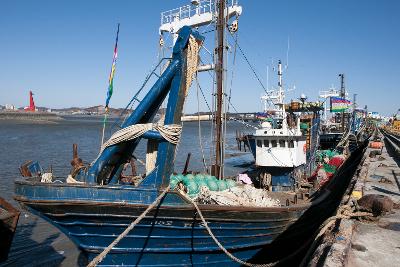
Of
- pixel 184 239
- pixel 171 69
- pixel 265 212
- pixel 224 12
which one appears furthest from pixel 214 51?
pixel 184 239

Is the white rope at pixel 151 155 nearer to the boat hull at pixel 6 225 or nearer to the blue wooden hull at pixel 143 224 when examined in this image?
the blue wooden hull at pixel 143 224

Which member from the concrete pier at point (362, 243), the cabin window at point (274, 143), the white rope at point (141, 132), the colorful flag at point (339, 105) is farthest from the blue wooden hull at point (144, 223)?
the colorful flag at point (339, 105)

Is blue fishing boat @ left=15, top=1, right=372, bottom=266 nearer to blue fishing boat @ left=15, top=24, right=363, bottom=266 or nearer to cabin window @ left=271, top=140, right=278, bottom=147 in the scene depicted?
blue fishing boat @ left=15, top=24, right=363, bottom=266

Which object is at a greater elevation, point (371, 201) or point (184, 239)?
point (371, 201)

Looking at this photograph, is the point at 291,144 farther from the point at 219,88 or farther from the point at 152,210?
the point at 152,210

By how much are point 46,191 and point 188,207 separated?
285 centimetres

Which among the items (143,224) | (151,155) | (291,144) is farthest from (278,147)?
(143,224)

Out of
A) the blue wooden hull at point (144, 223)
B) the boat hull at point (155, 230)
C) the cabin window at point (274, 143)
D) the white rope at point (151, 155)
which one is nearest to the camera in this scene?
the blue wooden hull at point (144, 223)

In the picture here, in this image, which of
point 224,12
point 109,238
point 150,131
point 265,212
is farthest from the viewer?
point 224,12

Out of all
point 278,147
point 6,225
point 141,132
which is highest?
point 141,132

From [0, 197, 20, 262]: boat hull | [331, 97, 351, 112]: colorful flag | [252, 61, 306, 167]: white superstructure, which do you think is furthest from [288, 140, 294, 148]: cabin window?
[331, 97, 351, 112]: colorful flag

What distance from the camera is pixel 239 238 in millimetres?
8461

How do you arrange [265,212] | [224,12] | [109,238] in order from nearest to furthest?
[109,238] < [265,212] < [224,12]

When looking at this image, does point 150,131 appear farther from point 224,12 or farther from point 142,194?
point 224,12
